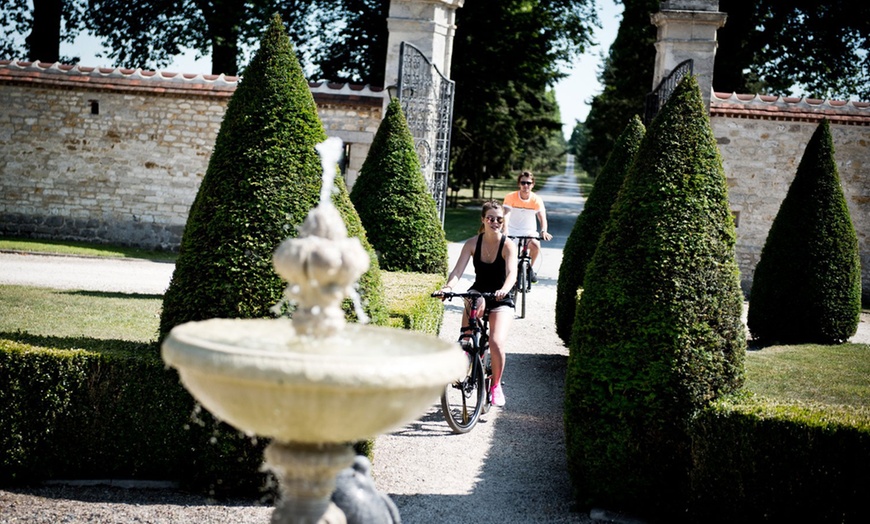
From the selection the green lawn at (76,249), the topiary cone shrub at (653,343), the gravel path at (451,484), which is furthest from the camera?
the green lawn at (76,249)

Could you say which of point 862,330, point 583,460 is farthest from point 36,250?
point 862,330

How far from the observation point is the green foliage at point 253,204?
491 centimetres

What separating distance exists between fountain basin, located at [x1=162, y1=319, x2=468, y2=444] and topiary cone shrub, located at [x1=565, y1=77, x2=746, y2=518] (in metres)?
2.34

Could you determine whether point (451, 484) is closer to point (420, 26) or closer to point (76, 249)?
point (420, 26)

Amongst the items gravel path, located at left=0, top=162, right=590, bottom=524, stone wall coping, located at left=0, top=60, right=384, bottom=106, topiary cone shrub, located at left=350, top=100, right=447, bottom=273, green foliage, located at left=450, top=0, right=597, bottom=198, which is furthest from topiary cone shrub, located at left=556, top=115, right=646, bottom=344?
green foliage, located at left=450, top=0, right=597, bottom=198

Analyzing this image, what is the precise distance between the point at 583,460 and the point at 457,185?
32.9 meters

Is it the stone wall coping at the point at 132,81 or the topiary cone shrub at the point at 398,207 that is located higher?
the stone wall coping at the point at 132,81

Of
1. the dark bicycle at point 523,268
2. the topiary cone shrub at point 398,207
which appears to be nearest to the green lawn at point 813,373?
the dark bicycle at point 523,268

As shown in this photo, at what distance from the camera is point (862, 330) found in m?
12.9

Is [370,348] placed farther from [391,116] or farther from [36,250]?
[36,250]

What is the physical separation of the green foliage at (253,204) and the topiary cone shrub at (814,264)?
7.38m

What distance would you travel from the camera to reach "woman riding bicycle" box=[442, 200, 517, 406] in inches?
274

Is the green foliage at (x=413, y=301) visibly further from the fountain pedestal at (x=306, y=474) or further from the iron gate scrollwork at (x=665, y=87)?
the iron gate scrollwork at (x=665, y=87)

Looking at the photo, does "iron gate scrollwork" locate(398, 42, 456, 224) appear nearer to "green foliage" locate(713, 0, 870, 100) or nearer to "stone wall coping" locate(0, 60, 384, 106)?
"stone wall coping" locate(0, 60, 384, 106)
